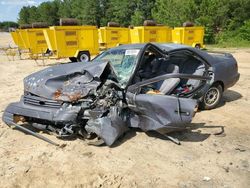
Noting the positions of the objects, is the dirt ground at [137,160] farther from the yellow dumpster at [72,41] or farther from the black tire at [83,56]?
the black tire at [83,56]

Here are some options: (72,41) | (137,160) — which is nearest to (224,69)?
(137,160)

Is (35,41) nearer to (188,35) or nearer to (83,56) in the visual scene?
(83,56)

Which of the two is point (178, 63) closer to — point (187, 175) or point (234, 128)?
point (234, 128)

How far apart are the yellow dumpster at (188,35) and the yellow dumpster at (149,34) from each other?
0.42m

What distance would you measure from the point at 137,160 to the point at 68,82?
1856 millimetres

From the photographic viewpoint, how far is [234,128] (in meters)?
5.50

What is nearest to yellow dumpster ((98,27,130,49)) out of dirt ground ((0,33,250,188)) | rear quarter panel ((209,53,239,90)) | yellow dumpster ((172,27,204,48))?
yellow dumpster ((172,27,204,48))

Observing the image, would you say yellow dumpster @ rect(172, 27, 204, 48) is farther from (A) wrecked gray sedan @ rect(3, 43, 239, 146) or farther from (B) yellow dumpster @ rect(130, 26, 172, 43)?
(A) wrecked gray sedan @ rect(3, 43, 239, 146)

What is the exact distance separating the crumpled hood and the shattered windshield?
0.91ft

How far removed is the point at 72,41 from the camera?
15.2m

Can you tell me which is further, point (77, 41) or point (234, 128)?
point (77, 41)

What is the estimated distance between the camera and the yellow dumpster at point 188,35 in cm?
1936

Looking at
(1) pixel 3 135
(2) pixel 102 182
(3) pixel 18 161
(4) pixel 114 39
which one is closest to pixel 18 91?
(1) pixel 3 135

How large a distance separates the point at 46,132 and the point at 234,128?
342cm
